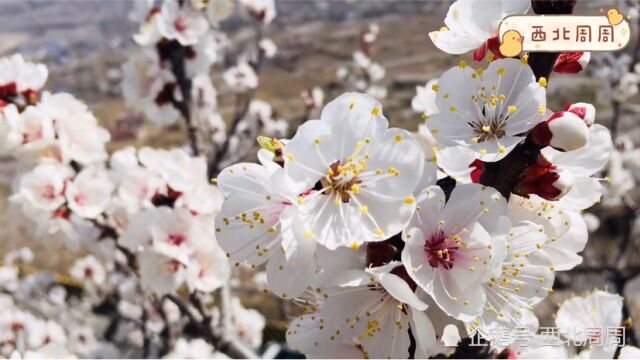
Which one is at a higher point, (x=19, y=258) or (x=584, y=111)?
(x=584, y=111)

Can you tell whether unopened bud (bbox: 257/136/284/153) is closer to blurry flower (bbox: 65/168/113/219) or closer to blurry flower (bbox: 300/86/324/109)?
blurry flower (bbox: 65/168/113/219)

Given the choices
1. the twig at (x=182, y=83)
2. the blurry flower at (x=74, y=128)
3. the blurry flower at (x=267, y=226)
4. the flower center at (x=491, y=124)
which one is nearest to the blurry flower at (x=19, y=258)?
the twig at (x=182, y=83)

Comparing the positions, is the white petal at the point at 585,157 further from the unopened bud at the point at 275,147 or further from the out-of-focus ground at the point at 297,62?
the out-of-focus ground at the point at 297,62

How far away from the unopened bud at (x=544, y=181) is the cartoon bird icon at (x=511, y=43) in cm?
18

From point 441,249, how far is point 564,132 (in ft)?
0.84

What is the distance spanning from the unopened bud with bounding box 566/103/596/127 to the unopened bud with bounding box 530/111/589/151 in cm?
5

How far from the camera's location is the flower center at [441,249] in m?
0.78

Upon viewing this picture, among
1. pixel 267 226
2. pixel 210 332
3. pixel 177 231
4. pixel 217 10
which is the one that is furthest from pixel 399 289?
pixel 217 10

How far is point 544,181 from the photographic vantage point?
761 mm

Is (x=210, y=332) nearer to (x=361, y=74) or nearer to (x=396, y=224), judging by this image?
(x=396, y=224)

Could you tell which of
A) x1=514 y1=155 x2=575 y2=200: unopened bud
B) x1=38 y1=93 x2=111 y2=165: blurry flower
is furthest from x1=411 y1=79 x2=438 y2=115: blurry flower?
x1=38 y1=93 x2=111 y2=165: blurry flower

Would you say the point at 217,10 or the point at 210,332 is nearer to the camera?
the point at 210,332

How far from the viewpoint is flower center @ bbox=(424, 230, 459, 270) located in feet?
2.55

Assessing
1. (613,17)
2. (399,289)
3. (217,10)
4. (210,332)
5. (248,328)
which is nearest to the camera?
(399,289)
